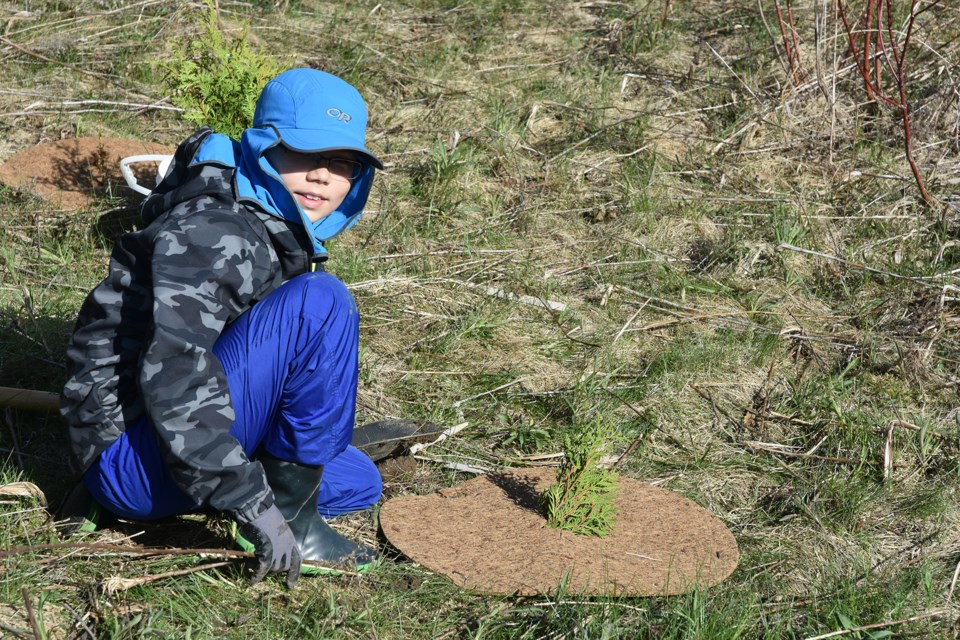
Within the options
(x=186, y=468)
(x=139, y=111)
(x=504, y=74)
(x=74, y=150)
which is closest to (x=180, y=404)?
(x=186, y=468)

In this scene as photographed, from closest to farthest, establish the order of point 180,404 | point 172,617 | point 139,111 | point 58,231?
point 180,404
point 172,617
point 58,231
point 139,111

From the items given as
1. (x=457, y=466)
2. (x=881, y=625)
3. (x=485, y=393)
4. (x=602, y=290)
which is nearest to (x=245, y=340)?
(x=457, y=466)

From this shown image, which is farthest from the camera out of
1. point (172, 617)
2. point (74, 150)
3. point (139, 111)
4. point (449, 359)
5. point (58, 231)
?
point (139, 111)

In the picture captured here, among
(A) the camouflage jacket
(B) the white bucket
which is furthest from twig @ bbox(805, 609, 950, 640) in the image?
(B) the white bucket

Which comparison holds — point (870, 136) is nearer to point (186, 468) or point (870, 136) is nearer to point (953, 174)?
point (953, 174)

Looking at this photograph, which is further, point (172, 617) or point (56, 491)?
point (56, 491)

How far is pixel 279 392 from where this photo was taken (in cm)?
239

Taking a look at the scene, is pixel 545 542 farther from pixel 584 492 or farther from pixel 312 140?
pixel 312 140

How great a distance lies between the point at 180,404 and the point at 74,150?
9.42 ft

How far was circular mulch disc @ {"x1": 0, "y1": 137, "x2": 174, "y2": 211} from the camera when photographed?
4.29 meters

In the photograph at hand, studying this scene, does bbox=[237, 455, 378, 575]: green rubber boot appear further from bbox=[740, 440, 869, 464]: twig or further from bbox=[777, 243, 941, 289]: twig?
bbox=[777, 243, 941, 289]: twig

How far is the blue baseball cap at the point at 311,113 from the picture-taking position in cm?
235

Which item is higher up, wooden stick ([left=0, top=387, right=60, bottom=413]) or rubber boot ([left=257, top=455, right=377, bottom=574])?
wooden stick ([left=0, top=387, right=60, bottom=413])

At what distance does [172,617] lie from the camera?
2.32m
